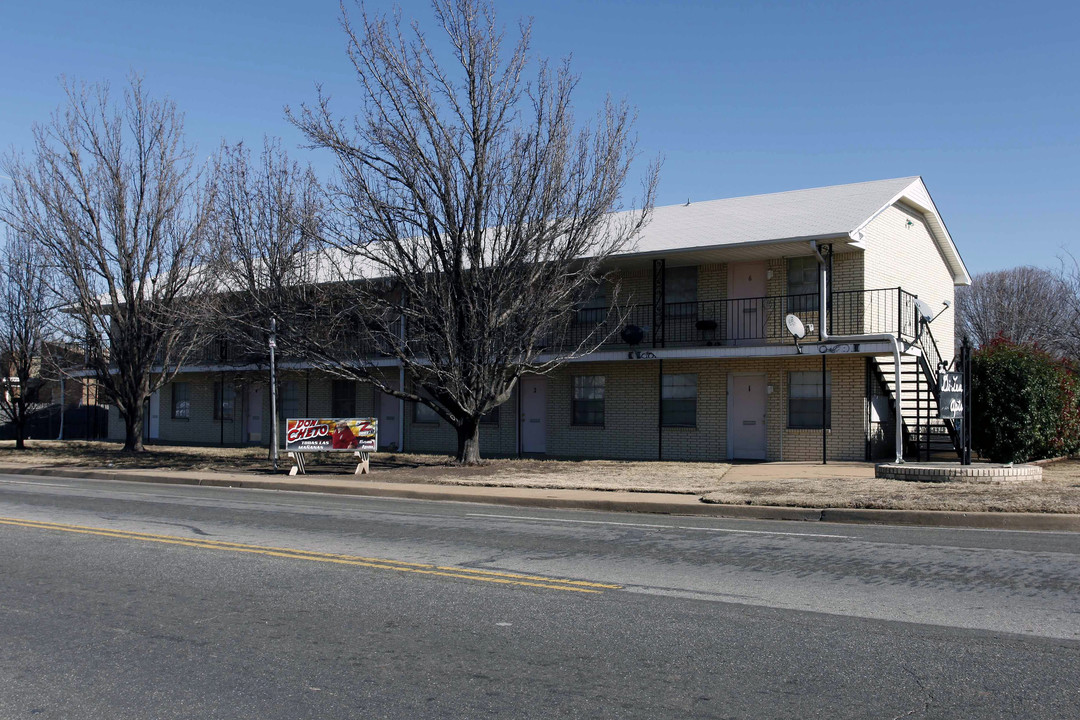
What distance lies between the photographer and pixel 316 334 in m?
20.1

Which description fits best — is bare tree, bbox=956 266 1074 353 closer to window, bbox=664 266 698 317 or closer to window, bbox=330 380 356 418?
window, bbox=664 266 698 317

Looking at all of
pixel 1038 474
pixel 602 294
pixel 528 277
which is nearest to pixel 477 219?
pixel 528 277

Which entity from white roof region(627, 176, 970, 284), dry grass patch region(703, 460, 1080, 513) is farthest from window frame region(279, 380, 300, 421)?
dry grass patch region(703, 460, 1080, 513)

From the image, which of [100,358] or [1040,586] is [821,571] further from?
[100,358]

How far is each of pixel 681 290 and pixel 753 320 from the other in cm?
210

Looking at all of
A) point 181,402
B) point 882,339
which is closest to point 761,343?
point 882,339

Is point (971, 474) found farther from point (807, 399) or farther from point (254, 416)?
point (254, 416)

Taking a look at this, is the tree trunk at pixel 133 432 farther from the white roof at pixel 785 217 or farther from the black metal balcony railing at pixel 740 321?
the white roof at pixel 785 217

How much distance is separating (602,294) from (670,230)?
8.00 feet

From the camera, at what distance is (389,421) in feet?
92.5

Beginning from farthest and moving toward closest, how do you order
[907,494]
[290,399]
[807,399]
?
1. [290,399]
2. [807,399]
3. [907,494]

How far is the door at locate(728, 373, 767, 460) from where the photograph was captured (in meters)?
21.9

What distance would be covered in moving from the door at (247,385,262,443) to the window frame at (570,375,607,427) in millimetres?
12500

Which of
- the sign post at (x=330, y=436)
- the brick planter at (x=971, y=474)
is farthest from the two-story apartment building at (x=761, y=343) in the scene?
the sign post at (x=330, y=436)
